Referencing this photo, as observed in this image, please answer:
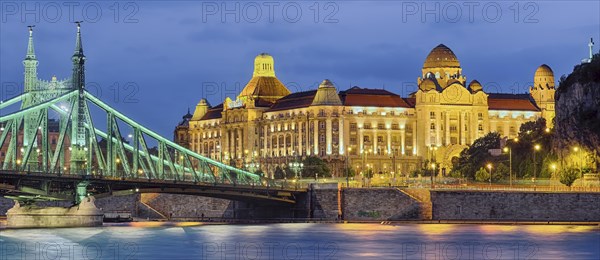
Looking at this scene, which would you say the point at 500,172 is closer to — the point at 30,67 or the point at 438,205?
the point at 438,205

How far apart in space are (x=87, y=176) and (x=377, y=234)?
20.9 meters

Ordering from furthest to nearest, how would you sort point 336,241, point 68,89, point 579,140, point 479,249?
1. point 579,140
2. point 68,89
3. point 336,241
4. point 479,249

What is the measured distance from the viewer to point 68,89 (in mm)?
120375

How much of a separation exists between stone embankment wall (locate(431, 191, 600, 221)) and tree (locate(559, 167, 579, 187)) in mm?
6760

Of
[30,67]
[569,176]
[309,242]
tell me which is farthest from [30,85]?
[569,176]

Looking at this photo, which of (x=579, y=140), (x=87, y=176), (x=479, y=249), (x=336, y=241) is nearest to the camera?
(x=479, y=249)

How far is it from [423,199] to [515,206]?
25.9 ft

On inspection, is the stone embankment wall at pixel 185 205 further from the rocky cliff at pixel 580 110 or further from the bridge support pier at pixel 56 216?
the rocky cliff at pixel 580 110

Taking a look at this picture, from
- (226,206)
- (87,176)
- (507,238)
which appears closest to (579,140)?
(226,206)

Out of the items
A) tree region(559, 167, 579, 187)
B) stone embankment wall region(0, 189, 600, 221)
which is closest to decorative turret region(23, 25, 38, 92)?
stone embankment wall region(0, 189, 600, 221)

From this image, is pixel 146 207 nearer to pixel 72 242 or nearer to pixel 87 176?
pixel 87 176

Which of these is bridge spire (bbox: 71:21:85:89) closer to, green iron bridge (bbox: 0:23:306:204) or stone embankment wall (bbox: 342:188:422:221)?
green iron bridge (bbox: 0:23:306:204)

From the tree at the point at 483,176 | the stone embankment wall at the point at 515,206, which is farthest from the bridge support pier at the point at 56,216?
the tree at the point at 483,176

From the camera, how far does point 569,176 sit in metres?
138
